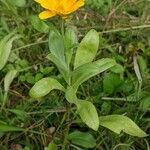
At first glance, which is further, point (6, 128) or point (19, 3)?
point (19, 3)

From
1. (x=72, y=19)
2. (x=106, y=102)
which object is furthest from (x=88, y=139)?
(x=72, y=19)

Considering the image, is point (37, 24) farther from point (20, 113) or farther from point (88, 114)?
point (88, 114)

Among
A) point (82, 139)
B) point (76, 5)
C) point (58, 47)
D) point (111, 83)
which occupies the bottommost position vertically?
point (82, 139)

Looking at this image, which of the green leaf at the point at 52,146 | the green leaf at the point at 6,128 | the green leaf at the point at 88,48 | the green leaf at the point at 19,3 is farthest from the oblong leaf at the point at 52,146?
the green leaf at the point at 19,3

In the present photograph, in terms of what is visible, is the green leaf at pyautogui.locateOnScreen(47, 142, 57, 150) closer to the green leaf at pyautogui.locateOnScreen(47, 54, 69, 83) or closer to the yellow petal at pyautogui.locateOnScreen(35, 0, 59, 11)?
the green leaf at pyautogui.locateOnScreen(47, 54, 69, 83)

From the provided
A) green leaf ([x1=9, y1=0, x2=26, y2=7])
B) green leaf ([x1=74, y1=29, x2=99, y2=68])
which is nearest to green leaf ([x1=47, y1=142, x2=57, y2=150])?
green leaf ([x1=74, y1=29, x2=99, y2=68])

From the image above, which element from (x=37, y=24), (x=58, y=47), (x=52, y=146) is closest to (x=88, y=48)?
(x=58, y=47)
